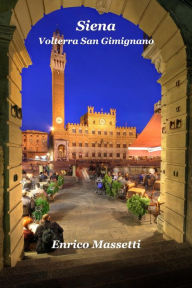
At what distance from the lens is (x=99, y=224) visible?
573cm

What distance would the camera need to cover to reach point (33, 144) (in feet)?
201

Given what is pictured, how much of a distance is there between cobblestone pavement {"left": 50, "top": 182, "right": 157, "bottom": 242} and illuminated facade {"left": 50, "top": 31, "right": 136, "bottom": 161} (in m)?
42.1

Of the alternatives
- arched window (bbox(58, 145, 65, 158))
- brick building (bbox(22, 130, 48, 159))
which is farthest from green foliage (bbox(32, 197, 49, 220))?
brick building (bbox(22, 130, 48, 159))

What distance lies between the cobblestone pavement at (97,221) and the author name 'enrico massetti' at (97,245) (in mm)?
169

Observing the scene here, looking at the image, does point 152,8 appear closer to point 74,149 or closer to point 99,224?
point 99,224

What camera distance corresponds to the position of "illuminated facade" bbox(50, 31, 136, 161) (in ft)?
168

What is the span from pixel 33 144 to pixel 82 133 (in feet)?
71.2

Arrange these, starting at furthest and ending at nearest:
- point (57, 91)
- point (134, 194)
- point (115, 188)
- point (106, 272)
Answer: point (57, 91)
point (115, 188)
point (134, 194)
point (106, 272)

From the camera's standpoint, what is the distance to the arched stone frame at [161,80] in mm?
2900

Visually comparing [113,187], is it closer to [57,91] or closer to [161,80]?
[161,80]

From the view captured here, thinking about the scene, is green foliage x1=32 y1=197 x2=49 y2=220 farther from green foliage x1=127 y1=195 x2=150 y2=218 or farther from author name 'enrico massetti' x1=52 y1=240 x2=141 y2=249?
green foliage x1=127 y1=195 x2=150 y2=218

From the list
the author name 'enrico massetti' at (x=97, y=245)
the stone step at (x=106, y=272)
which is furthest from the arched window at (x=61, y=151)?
the stone step at (x=106, y=272)

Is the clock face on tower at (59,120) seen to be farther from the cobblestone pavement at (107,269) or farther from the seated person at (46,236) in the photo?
the seated person at (46,236)

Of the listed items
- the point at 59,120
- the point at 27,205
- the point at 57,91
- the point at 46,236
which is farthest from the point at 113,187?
the point at 57,91
